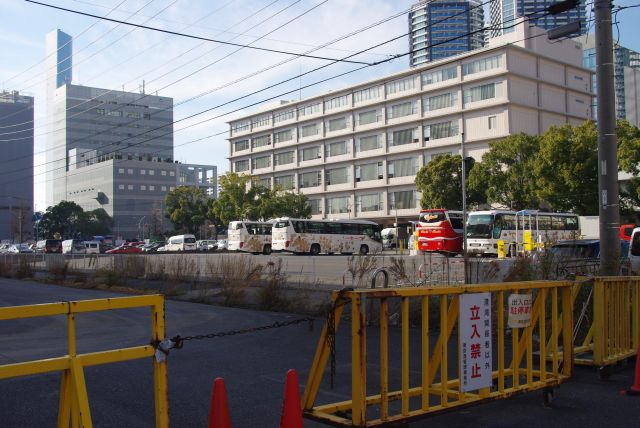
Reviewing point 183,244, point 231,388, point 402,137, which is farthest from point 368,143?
point 231,388

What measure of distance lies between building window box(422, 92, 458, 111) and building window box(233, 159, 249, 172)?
→ 38329 millimetres

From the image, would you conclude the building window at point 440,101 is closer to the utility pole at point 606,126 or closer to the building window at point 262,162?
the building window at point 262,162

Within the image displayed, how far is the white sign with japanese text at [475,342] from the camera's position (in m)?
5.67

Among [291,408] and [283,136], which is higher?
[283,136]

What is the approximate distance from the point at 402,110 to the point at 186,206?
3746cm

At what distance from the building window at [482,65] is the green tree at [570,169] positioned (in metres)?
20.2

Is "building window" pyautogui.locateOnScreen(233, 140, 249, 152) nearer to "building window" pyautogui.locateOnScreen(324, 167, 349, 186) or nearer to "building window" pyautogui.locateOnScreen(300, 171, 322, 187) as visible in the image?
"building window" pyautogui.locateOnScreen(300, 171, 322, 187)

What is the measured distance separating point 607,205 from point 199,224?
89708 mm

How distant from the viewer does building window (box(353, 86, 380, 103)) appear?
3273 inches

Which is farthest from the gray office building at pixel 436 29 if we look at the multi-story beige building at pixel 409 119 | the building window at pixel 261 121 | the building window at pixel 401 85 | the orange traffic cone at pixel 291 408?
the building window at pixel 261 121

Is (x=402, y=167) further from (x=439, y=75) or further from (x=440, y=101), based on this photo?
(x=439, y=75)

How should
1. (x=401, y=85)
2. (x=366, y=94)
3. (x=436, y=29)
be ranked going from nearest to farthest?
(x=401, y=85) → (x=366, y=94) → (x=436, y=29)

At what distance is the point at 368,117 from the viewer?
84188 mm

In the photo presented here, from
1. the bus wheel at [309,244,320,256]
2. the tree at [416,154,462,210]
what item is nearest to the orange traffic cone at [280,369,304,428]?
the bus wheel at [309,244,320,256]
